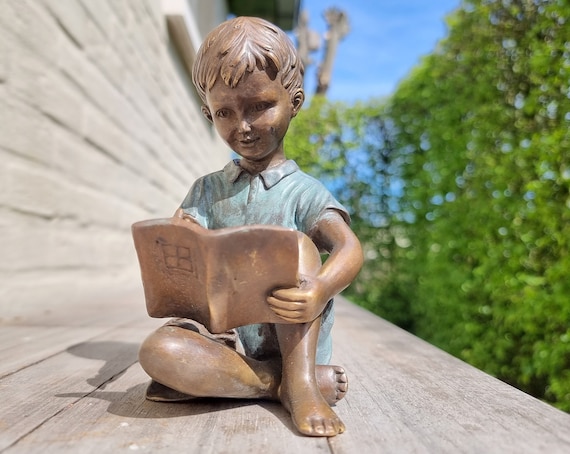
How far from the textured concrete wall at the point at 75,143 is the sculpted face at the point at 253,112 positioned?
1452mm

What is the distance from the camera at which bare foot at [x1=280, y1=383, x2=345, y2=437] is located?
98cm

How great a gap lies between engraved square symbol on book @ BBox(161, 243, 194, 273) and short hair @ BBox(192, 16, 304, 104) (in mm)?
410

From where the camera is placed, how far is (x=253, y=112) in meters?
1.22

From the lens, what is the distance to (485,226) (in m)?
3.38

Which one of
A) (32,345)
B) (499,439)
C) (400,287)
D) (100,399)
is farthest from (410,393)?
(400,287)

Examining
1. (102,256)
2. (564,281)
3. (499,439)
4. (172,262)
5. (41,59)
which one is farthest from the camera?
(102,256)

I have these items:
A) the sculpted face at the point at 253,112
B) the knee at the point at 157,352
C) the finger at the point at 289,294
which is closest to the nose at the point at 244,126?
the sculpted face at the point at 253,112

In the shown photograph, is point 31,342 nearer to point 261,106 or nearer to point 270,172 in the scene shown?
point 270,172

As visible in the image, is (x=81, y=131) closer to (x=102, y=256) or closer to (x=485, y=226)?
(x=102, y=256)

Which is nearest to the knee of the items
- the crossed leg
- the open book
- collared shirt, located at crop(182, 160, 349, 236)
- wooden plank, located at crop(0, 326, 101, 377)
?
the crossed leg

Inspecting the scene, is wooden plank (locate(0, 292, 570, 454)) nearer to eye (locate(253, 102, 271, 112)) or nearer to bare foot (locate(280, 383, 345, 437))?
bare foot (locate(280, 383, 345, 437))

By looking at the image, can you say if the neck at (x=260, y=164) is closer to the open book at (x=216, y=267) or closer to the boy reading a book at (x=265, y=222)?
the boy reading a book at (x=265, y=222)

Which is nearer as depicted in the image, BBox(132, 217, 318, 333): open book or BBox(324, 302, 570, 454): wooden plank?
BBox(324, 302, 570, 454): wooden plank

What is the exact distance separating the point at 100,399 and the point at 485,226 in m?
2.89
